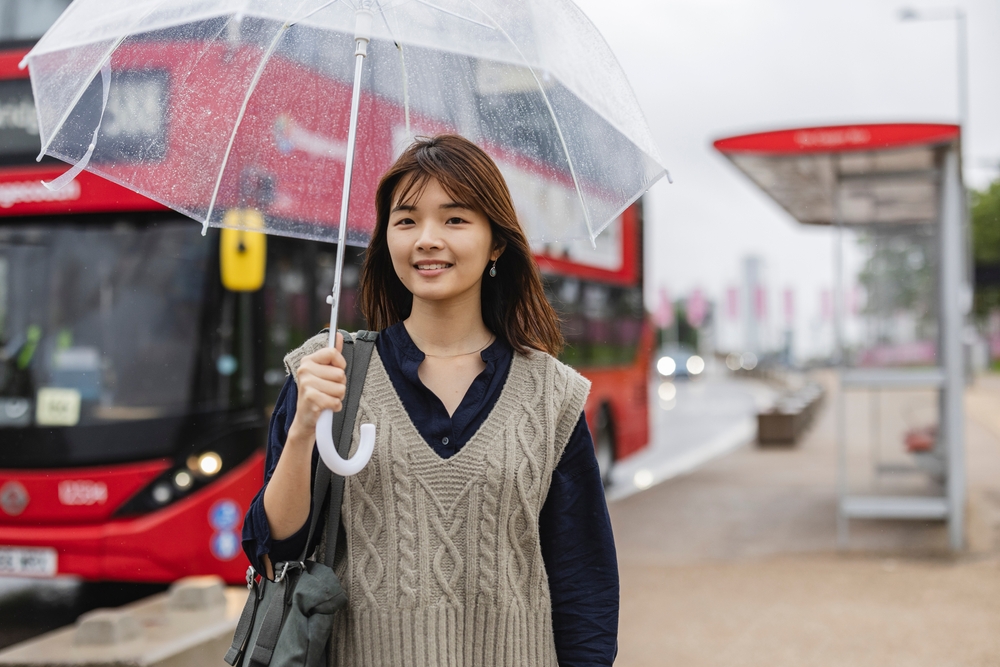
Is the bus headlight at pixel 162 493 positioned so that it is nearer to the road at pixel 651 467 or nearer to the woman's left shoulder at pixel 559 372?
the road at pixel 651 467

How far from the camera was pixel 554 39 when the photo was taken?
2330 millimetres

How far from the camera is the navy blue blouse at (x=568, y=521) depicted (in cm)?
200

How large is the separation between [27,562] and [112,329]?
1.32 m

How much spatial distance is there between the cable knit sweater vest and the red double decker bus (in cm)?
384

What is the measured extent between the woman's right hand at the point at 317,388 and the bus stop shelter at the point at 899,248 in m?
5.97

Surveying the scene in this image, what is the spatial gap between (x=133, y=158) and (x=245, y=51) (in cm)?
41

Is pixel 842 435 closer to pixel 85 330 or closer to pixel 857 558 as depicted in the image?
pixel 857 558

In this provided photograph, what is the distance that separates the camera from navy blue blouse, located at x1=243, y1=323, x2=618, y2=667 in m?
2.00

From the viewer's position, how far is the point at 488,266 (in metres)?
2.23

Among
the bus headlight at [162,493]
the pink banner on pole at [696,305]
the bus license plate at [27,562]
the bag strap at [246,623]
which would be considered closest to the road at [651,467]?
the bus license plate at [27,562]

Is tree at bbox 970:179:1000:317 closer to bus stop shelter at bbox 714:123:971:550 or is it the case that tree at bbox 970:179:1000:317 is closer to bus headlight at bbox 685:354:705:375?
bus headlight at bbox 685:354:705:375

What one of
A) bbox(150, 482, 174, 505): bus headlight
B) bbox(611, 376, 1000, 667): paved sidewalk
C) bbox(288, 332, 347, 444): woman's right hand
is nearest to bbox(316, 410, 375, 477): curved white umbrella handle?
bbox(288, 332, 347, 444): woman's right hand

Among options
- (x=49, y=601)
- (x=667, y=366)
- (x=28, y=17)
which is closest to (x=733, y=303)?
(x=667, y=366)

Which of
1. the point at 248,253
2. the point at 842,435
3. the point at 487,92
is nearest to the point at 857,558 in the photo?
the point at 842,435
